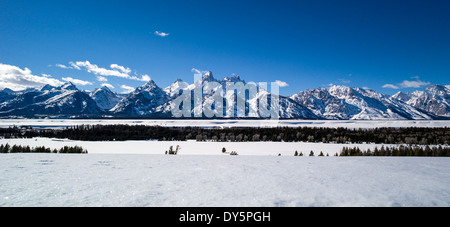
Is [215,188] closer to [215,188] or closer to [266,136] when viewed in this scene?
[215,188]

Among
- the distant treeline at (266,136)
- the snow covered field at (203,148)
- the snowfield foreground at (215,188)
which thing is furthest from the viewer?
the distant treeline at (266,136)

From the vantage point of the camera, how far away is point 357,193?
5.04 metres

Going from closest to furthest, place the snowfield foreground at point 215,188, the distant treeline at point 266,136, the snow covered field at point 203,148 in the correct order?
the snowfield foreground at point 215,188, the snow covered field at point 203,148, the distant treeline at point 266,136

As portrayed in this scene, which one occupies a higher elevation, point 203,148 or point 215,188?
point 215,188

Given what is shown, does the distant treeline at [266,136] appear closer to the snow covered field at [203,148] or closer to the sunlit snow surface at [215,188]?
the snow covered field at [203,148]

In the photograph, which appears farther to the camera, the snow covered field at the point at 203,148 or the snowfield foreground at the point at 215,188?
the snow covered field at the point at 203,148

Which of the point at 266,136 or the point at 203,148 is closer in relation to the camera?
the point at 203,148

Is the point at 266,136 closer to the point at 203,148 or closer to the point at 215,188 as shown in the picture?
the point at 203,148

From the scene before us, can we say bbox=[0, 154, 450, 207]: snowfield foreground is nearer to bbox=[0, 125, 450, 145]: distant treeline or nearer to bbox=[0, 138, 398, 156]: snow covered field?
bbox=[0, 138, 398, 156]: snow covered field

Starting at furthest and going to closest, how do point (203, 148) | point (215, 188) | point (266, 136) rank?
1. point (266, 136)
2. point (203, 148)
3. point (215, 188)

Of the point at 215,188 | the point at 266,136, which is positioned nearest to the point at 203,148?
the point at 215,188

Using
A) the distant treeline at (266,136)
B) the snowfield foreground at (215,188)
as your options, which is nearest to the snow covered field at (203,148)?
the distant treeline at (266,136)

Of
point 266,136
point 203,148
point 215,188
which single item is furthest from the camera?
point 266,136
